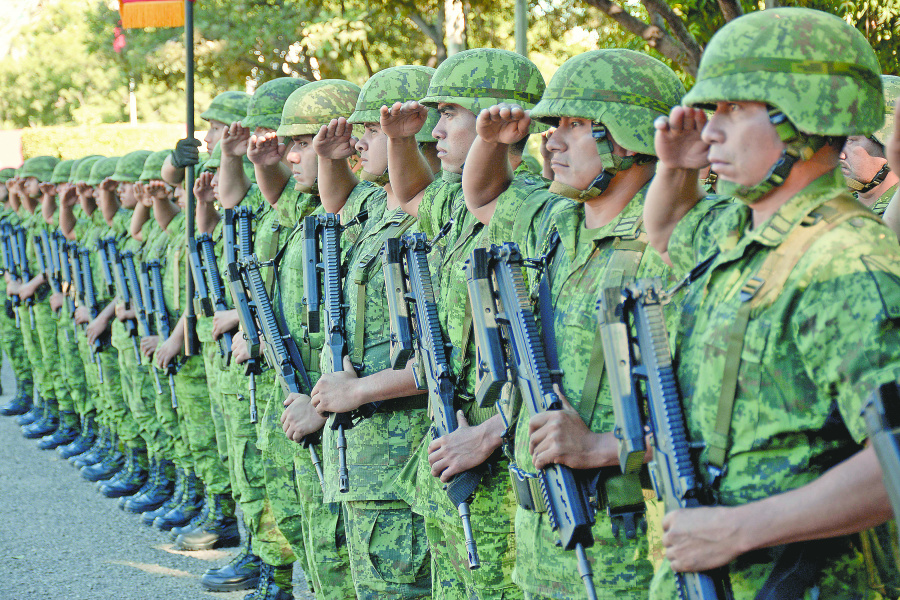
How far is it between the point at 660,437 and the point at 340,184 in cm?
297

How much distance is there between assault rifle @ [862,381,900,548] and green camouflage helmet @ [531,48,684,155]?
1.38 m

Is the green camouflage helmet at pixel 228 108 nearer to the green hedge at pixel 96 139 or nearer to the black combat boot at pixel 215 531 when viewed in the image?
the black combat boot at pixel 215 531

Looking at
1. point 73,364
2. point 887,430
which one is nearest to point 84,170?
point 73,364

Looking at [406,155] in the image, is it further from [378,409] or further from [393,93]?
[378,409]

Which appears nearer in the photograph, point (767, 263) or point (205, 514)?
point (767, 263)

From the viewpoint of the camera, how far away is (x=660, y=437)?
7.19 feet

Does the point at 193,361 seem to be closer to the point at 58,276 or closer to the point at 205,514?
the point at 205,514

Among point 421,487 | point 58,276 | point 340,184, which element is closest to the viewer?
point 421,487

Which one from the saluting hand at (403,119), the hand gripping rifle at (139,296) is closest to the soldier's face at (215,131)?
the hand gripping rifle at (139,296)

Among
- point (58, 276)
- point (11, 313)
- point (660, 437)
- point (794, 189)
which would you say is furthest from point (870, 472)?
point (11, 313)

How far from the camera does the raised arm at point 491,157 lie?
10.3 feet

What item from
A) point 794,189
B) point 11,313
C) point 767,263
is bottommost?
point 11,313

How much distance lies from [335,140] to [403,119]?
0.90 meters

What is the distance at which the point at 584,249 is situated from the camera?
2.89 metres
